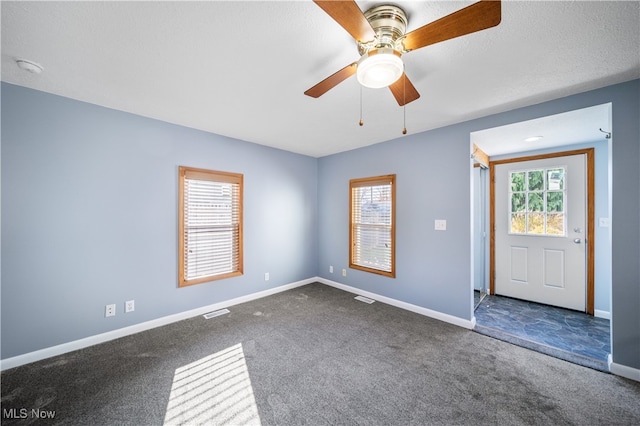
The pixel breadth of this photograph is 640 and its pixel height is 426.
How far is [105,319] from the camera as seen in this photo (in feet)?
8.47

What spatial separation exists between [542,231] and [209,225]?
4.90 metres

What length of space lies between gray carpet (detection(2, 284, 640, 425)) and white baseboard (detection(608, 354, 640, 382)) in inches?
2.4

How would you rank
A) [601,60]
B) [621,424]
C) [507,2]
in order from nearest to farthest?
[507,2], [621,424], [601,60]

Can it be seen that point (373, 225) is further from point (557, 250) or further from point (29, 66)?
point (29, 66)

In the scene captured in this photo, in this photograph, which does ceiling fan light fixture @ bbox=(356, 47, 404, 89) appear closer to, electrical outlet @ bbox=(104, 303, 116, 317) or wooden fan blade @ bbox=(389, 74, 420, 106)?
wooden fan blade @ bbox=(389, 74, 420, 106)

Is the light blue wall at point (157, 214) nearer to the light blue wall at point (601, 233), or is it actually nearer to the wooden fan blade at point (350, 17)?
the light blue wall at point (601, 233)

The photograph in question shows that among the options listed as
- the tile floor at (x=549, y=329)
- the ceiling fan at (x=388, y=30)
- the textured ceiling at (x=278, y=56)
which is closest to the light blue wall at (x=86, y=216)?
the textured ceiling at (x=278, y=56)

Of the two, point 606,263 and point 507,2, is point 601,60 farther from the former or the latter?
point 606,263

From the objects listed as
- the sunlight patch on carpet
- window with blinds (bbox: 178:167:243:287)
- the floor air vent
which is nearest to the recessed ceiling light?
window with blinds (bbox: 178:167:243:287)

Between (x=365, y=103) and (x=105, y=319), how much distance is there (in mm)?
3536

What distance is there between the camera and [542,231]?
12.1 ft

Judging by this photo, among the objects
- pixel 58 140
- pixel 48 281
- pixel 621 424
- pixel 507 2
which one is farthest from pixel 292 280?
pixel 507 2

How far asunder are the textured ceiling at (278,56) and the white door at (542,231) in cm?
179

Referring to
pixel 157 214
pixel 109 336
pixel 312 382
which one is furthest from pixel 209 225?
pixel 312 382
